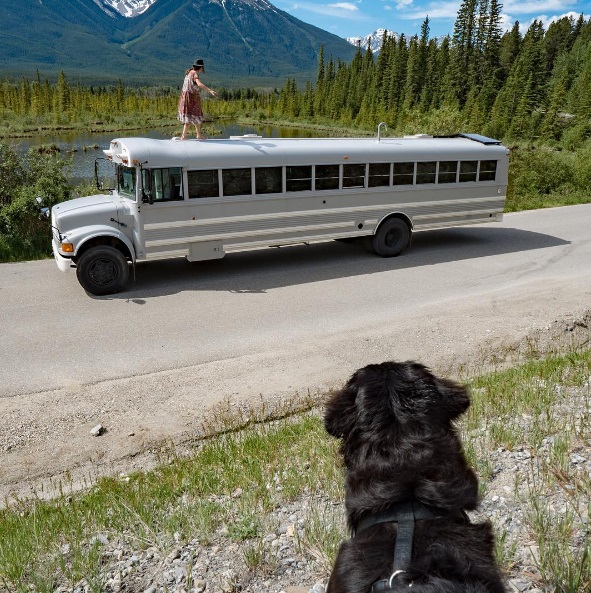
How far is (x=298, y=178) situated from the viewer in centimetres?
1180

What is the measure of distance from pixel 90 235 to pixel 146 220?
0.99 meters

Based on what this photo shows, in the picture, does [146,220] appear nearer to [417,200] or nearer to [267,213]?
[267,213]

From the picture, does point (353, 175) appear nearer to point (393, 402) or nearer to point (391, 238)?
point (391, 238)

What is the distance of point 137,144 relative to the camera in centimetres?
1035

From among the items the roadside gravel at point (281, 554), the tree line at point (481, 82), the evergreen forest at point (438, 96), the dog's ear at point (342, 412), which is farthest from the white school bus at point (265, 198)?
the tree line at point (481, 82)

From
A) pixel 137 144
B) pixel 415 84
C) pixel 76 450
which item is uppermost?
pixel 415 84

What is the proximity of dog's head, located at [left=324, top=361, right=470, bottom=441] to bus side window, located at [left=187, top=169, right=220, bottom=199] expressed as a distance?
8797 mm

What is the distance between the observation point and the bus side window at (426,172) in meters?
13.2

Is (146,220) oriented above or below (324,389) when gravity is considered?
above

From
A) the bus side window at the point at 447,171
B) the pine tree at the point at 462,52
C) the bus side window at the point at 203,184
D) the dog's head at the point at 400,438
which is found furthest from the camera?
the pine tree at the point at 462,52

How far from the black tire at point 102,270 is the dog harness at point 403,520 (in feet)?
28.4

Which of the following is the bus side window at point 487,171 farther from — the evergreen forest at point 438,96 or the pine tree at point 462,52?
the pine tree at point 462,52

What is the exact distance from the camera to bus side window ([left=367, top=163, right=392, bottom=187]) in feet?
41.4

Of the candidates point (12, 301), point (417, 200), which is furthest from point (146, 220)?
point (417, 200)
